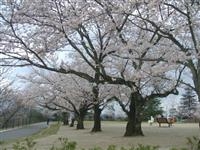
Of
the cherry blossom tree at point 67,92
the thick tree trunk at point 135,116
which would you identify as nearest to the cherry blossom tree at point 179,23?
the thick tree trunk at point 135,116

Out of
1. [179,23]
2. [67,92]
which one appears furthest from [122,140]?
[67,92]

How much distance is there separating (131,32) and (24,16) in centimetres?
723

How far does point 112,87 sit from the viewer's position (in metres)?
30.7

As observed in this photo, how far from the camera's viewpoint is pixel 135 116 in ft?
80.2

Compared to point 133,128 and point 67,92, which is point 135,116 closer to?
point 133,128

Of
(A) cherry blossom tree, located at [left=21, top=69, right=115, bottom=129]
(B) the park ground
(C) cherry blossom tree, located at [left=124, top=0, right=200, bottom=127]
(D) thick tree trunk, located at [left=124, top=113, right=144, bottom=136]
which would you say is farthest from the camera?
(A) cherry blossom tree, located at [left=21, top=69, right=115, bottom=129]

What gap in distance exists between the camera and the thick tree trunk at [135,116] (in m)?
24.0

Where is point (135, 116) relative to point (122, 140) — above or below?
above

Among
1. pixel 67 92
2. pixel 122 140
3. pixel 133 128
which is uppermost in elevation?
pixel 67 92

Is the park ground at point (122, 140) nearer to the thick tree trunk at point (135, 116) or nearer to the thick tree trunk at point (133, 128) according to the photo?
the thick tree trunk at point (133, 128)

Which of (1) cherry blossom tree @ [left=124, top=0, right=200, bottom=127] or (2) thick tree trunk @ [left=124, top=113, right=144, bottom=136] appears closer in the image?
(1) cherry blossom tree @ [left=124, top=0, right=200, bottom=127]

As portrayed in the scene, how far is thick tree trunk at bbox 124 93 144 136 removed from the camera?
23984 mm

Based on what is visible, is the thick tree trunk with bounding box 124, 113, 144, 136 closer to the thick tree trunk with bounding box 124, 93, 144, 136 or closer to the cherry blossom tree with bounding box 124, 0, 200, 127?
the thick tree trunk with bounding box 124, 93, 144, 136

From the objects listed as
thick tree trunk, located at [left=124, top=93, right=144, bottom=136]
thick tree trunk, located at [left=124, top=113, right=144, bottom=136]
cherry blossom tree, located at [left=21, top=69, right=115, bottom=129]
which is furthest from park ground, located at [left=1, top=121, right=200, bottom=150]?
cherry blossom tree, located at [left=21, top=69, right=115, bottom=129]
